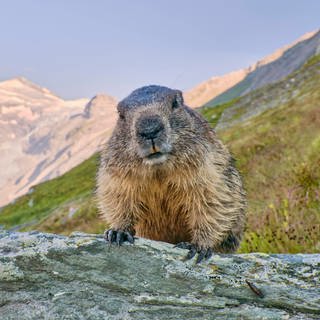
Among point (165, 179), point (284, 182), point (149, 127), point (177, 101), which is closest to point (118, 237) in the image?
point (165, 179)

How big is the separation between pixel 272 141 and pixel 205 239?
18.6 metres

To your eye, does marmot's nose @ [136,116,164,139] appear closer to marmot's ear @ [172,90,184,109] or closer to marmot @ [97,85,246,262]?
marmot @ [97,85,246,262]

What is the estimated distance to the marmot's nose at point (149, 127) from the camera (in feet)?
17.9

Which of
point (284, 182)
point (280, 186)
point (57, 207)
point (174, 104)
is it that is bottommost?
point (57, 207)

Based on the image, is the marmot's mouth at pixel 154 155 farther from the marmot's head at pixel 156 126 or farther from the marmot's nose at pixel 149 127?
the marmot's nose at pixel 149 127

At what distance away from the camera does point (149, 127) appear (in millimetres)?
5465

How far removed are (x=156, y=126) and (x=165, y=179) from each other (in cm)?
81

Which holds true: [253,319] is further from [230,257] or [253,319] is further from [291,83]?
[291,83]

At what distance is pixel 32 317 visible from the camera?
12.0 ft

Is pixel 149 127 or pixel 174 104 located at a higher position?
pixel 174 104

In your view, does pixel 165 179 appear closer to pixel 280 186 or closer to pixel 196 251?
pixel 196 251

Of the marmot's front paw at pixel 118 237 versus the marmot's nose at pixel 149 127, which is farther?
the marmot's nose at pixel 149 127

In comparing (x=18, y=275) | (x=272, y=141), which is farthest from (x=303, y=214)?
(x=272, y=141)

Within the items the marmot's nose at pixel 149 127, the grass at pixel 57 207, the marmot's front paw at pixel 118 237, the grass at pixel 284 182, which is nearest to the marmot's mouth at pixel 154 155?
the marmot's nose at pixel 149 127
